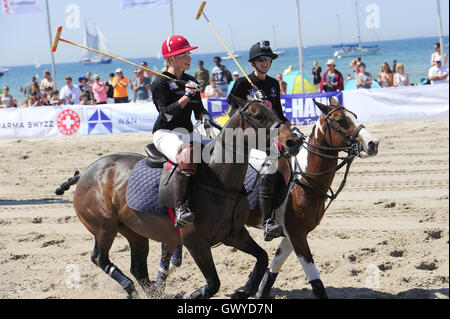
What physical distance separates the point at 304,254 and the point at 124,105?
12.2 metres

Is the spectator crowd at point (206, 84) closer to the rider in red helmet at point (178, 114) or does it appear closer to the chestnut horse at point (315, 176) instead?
the chestnut horse at point (315, 176)

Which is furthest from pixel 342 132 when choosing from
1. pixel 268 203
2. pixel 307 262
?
pixel 307 262

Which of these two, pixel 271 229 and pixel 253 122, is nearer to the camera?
pixel 253 122

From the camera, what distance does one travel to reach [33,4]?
18531mm

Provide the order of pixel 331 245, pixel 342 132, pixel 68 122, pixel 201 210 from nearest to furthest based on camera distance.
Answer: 1. pixel 201 210
2. pixel 342 132
3. pixel 331 245
4. pixel 68 122

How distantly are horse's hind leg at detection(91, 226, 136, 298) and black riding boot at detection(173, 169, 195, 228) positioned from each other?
1074 mm

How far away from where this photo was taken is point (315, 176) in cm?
595

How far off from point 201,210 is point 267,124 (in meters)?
0.98

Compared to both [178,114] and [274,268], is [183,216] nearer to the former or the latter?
[178,114]

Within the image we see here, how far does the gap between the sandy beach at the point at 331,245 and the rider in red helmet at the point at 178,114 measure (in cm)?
162

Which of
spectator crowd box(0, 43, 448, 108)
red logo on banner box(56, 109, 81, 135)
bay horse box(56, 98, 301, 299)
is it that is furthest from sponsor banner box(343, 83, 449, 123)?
bay horse box(56, 98, 301, 299)

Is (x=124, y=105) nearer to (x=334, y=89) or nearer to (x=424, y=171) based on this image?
(x=334, y=89)

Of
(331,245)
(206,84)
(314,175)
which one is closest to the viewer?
(314,175)

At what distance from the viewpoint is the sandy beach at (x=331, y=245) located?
21.3ft
